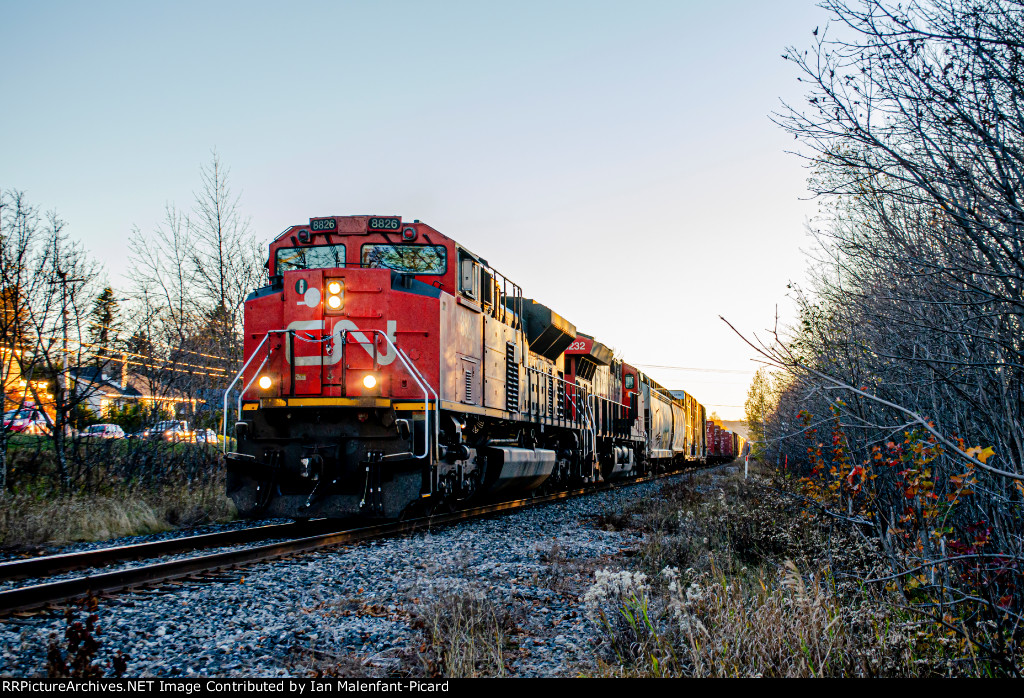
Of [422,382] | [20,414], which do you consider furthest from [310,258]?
[20,414]

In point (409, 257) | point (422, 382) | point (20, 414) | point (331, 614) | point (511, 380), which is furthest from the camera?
point (511, 380)

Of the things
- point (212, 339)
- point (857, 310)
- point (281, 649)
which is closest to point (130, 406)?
point (212, 339)

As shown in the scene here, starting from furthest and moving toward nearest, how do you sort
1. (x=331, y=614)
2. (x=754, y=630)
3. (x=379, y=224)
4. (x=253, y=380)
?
(x=379, y=224), (x=253, y=380), (x=331, y=614), (x=754, y=630)

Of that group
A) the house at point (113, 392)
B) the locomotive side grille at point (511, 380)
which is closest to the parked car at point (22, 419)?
the house at point (113, 392)

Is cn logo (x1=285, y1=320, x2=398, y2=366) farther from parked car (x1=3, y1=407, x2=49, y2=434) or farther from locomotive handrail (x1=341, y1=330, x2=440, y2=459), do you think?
parked car (x1=3, y1=407, x2=49, y2=434)

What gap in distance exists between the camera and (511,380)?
1240 cm

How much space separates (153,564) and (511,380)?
6589 millimetres

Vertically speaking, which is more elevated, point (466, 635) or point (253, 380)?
point (253, 380)

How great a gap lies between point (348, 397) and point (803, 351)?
209 inches

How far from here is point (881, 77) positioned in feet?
11.6

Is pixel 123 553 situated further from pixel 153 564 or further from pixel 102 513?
pixel 102 513

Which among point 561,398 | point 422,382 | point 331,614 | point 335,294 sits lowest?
point 331,614

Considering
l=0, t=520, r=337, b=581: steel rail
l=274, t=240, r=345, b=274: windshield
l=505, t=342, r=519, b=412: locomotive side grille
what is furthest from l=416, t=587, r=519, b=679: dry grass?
l=505, t=342, r=519, b=412: locomotive side grille

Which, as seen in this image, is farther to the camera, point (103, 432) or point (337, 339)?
point (103, 432)
